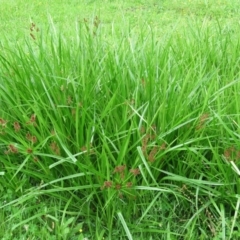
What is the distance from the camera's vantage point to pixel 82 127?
2.04 m

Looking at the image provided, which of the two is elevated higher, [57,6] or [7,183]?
[7,183]

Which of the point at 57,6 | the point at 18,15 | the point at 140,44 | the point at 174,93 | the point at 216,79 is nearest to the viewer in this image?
the point at 174,93

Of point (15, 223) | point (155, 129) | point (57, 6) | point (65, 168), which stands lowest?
point (57, 6)

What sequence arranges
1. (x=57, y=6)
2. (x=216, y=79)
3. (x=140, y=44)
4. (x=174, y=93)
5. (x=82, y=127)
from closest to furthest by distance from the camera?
(x=82, y=127) → (x=174, y=93) → (x=216, y=79) → (x=140, y=44) → (x=57, y=6)

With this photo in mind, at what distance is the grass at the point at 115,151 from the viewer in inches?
76.9

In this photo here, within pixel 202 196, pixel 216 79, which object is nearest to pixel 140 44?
pixel 216 79

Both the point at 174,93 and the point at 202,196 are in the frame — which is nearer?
the point at 202,196

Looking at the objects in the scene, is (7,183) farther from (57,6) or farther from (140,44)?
(57,6)

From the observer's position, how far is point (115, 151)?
2.06m

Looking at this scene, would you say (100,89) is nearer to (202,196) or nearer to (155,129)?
(155,129)

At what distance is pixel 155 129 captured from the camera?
2043mm

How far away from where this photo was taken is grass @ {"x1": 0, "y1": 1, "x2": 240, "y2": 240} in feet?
6.41

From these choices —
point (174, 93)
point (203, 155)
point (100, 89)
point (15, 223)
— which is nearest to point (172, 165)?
point (203, 155)

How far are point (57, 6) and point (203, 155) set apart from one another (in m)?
4.76
